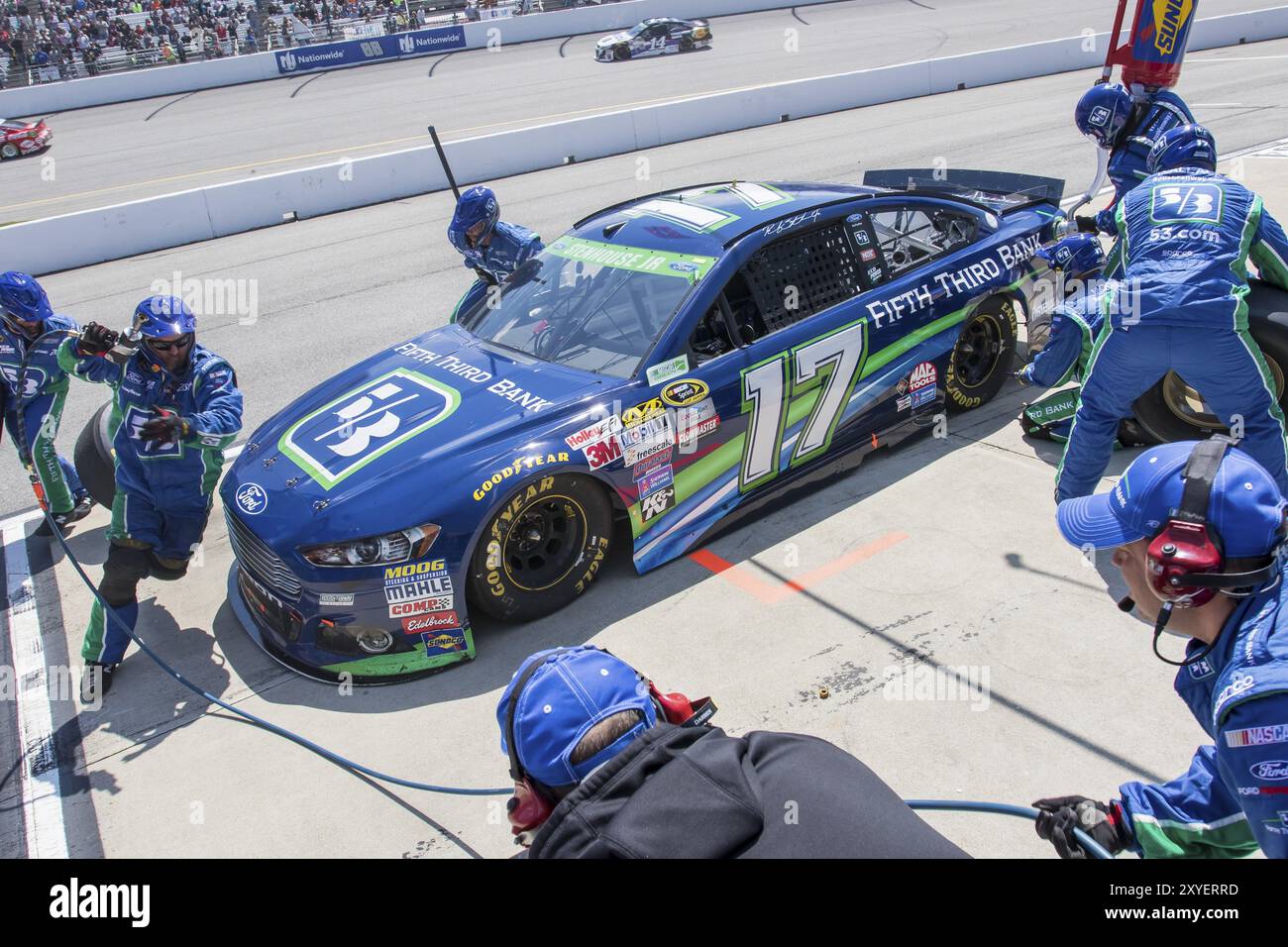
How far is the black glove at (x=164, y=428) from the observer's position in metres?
4.39

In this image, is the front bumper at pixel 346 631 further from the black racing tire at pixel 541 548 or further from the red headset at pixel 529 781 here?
the red headset at pixel 529 781

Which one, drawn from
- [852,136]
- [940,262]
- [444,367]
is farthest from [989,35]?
[444,367]

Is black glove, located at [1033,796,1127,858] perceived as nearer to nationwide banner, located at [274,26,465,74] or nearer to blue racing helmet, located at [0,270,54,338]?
blue racing helmet, located at [0,270,54,338]

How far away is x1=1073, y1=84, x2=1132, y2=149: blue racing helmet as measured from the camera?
629cm

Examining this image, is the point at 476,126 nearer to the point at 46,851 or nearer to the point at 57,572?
the point at 57,572

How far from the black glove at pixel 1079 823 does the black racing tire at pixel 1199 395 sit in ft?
10.3

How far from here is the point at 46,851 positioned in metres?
3.52

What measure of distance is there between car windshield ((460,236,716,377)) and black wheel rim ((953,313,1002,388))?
1960 mm

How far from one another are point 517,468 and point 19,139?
26.3 meters

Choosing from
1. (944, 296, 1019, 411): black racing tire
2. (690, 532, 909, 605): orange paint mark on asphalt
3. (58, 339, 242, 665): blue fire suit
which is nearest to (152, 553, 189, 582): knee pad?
(58, 339, 242, 665): blue fire suit

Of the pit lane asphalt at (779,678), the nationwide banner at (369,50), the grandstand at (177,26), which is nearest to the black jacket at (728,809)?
the pit lane asphalt at (779,678)

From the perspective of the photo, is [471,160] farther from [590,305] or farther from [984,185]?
[590,305]

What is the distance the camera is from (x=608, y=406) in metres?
4.47

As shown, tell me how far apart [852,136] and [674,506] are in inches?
544
